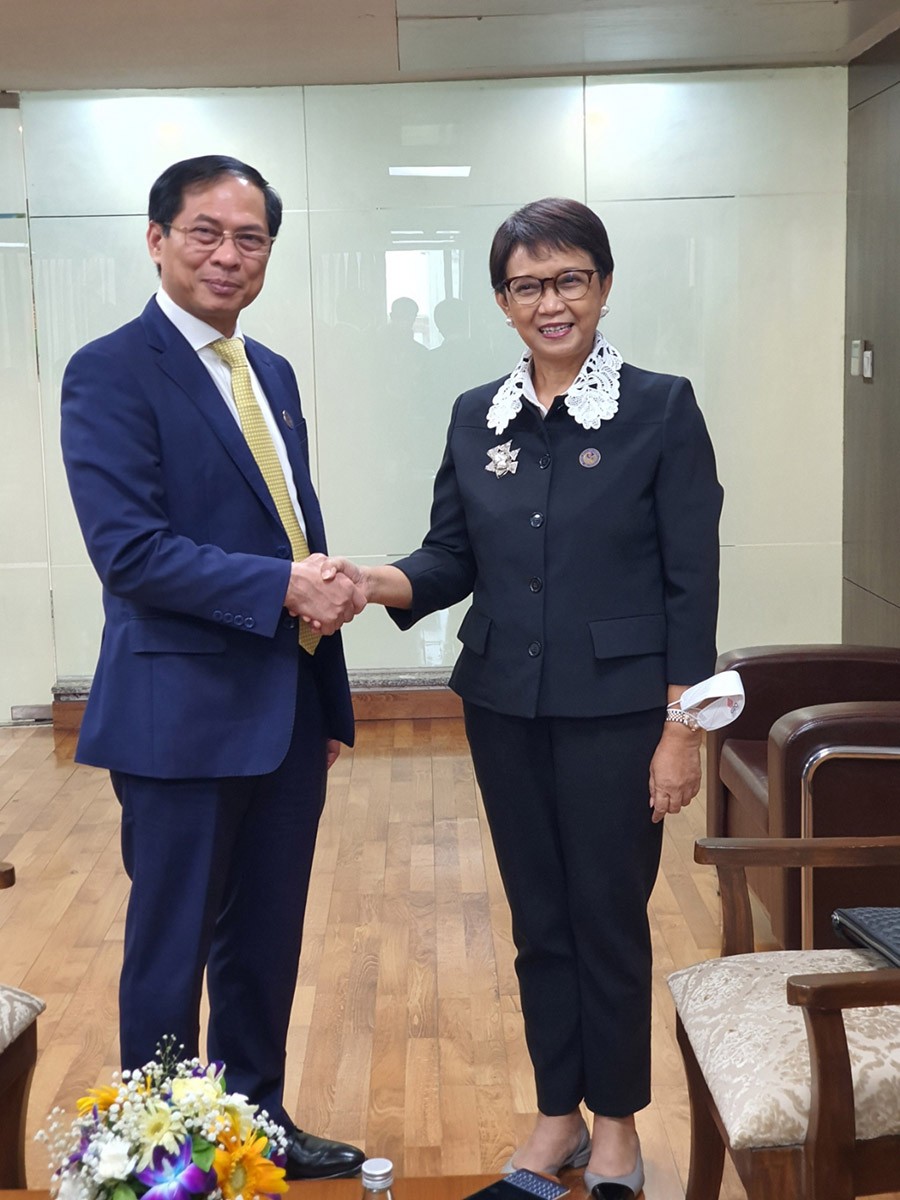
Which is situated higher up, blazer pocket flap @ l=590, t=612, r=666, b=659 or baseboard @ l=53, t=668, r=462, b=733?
blazer pocket flap @ l=590, t=612, r=666, b=659

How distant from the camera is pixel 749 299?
6.23m

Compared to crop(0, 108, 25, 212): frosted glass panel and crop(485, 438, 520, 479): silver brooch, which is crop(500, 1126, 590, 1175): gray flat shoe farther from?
crop(0, 108, 25, 212): frosted glass panel

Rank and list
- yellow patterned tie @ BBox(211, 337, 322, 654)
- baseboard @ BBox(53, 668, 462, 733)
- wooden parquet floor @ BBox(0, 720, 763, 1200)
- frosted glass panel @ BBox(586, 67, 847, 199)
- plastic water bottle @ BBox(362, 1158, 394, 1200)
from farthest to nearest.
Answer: baseboard @ BBox(53, 668, 462, 733) → frosted glass panel @ BBox(586, 67, 847, 199) → wooden parquet floor @ BBox(0, 720, 763, 1200) → yellow patterned tie @ BBox(211, 337, 322, 654) → plastic water bottle @ BBox(362, 1158, 394, 1200)

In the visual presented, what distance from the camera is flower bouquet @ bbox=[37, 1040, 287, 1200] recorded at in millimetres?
1325

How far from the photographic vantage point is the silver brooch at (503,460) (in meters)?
2.48

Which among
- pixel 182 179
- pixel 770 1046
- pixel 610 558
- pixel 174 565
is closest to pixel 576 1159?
pixel 770 1046

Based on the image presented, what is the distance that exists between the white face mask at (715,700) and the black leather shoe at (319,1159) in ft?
3.62

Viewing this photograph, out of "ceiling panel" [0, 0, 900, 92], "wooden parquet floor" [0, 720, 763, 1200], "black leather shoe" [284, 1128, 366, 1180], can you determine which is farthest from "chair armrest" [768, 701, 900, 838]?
"ceiling panel" [0, 0, 900, 92]

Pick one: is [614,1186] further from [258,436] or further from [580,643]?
[258,436]

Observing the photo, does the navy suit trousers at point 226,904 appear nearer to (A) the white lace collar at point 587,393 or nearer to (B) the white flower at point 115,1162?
(A) the white lace collar at point 587,393

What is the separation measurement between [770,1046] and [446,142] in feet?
16.4

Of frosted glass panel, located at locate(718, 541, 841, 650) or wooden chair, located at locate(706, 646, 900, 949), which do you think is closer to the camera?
wooden chair, located at locate(706, 646, 900, 949)

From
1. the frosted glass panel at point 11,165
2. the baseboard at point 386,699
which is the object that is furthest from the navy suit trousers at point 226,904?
the frosted glass panel at point 11,165

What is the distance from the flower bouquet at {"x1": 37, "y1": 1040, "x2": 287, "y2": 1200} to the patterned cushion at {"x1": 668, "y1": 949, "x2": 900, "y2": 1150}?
0.81 m
